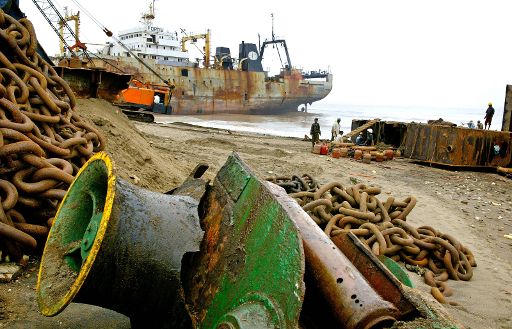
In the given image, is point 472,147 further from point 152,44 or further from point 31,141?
point 152,44

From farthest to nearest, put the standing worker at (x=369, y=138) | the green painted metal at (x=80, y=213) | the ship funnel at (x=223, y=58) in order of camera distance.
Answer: the ship funnel at (x=223, y=58) < the standing worker at (x=369, y=138) < the green painted metal at (x=80, y=213)

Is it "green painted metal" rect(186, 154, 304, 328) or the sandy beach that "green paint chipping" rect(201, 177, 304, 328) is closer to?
"green painted metal" rect(186, 154, 304, 328)

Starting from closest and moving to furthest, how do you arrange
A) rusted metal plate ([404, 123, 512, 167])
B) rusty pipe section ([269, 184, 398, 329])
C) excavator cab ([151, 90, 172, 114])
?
rusty pipe section ([269, 184, 398, 329])
rusted metal plate ([404, 123, 512, 167])
excavator cab ([151, 90, 172, 114])

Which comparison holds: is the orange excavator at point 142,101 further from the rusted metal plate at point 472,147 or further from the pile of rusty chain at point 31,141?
the rusted metal plate at point 472,147

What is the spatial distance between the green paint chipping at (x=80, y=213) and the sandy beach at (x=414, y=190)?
59cm

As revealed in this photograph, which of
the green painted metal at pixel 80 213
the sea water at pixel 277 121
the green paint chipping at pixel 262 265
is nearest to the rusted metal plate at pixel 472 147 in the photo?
the green paint chipping at pixel 262 265

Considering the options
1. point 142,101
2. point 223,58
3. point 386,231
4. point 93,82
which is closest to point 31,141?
point 386,231

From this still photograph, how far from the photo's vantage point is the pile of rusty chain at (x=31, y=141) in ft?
9.85

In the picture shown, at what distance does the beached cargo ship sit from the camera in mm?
35344

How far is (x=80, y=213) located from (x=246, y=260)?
104cm

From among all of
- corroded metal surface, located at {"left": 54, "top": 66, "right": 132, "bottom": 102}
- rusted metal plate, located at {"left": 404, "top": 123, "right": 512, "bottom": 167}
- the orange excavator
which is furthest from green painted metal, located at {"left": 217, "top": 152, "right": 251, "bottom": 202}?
rusted metal plate, located at {"left": 404, "top": 123, "right": 512, "bottom": 167}

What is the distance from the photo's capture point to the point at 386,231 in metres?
4.35

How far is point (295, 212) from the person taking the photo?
2.23m

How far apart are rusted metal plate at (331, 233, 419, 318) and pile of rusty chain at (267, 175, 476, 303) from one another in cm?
178
